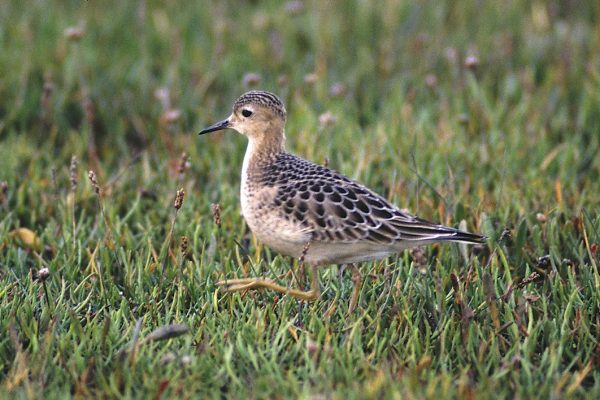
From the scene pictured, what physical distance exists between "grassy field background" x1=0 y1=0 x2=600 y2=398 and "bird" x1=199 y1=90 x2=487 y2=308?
0.54ft

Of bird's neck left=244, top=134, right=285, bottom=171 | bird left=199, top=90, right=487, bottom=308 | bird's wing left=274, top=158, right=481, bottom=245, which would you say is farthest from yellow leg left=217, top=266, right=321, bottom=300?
bird's neck left=244, top=134, right=285, bottom=171

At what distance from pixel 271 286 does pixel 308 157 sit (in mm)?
2160

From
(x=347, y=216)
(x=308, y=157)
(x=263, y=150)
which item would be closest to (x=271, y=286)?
(x=347, y=216)

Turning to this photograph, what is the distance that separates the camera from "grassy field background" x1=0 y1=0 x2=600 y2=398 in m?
4.38

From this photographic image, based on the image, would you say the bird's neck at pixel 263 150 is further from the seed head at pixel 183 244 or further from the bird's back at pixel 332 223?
the seed head at pixel 183 244

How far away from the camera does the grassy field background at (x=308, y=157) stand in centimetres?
438

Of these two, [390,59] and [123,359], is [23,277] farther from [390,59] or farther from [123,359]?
[390,59]

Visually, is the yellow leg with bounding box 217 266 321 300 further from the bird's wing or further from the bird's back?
the bird's wing

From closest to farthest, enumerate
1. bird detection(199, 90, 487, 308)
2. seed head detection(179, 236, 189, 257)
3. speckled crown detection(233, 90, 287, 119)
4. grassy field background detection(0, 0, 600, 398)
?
grassy field background detection(0, 0, 600, 398), seed head detection(179, 236, 189, 257), bird detection(199, 90, 487, 308), speckled crown detection(233, 90, 287, 119)

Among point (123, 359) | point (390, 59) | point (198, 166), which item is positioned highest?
point (390, 59)

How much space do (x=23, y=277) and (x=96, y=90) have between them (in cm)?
302

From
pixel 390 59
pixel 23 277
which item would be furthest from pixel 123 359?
pixel 390 59

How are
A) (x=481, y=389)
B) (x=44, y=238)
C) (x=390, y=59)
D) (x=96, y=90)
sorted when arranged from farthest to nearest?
(x=390, y=59) → (x=96, y=90) → (x=44, y=238) → (x=481, y=389)

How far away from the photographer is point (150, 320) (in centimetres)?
482
